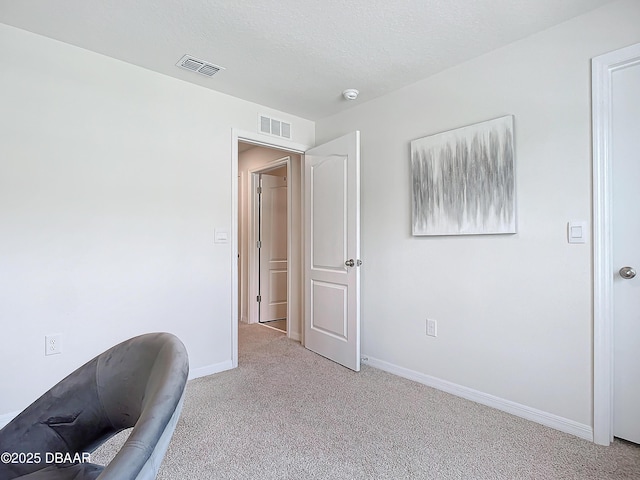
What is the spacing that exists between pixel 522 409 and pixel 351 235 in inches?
65.7

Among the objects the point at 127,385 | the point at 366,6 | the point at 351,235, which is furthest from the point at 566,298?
the point at 127,385

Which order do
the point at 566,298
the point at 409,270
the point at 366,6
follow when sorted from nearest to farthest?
the point at 366,6 → the point at 566,298 → the point at 409,270

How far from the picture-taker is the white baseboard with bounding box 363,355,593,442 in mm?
1951

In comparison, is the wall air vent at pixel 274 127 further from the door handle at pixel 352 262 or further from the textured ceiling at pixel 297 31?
the door handle at pixel 352 262

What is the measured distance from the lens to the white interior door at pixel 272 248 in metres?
4.81

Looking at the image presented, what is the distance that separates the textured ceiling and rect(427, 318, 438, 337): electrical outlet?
187 centimetres

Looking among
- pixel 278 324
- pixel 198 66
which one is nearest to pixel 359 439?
pixel 198 66

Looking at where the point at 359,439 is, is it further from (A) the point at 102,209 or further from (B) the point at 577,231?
(A) the point at 102,209

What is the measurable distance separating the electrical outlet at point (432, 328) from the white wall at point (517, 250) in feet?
0.11

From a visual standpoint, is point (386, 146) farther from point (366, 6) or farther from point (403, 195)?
point (366, 6)

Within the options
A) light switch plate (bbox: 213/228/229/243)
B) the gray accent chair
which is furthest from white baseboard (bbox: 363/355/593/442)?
the gray accent chair

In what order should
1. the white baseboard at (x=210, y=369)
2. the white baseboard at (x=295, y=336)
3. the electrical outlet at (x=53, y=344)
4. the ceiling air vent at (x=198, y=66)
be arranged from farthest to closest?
1. the white baseboard at (x=295, y=336)
2. the white baseboard at (x=210, y=369)
3. the ceiling air vent at (x=198, y=66)
4. the electrical outlet at (x=53, y=344)

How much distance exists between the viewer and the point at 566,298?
2.00 m

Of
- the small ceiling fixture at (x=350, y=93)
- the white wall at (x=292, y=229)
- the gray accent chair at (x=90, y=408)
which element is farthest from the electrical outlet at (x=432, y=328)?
the gray accent chair at (x=90, y=408)
